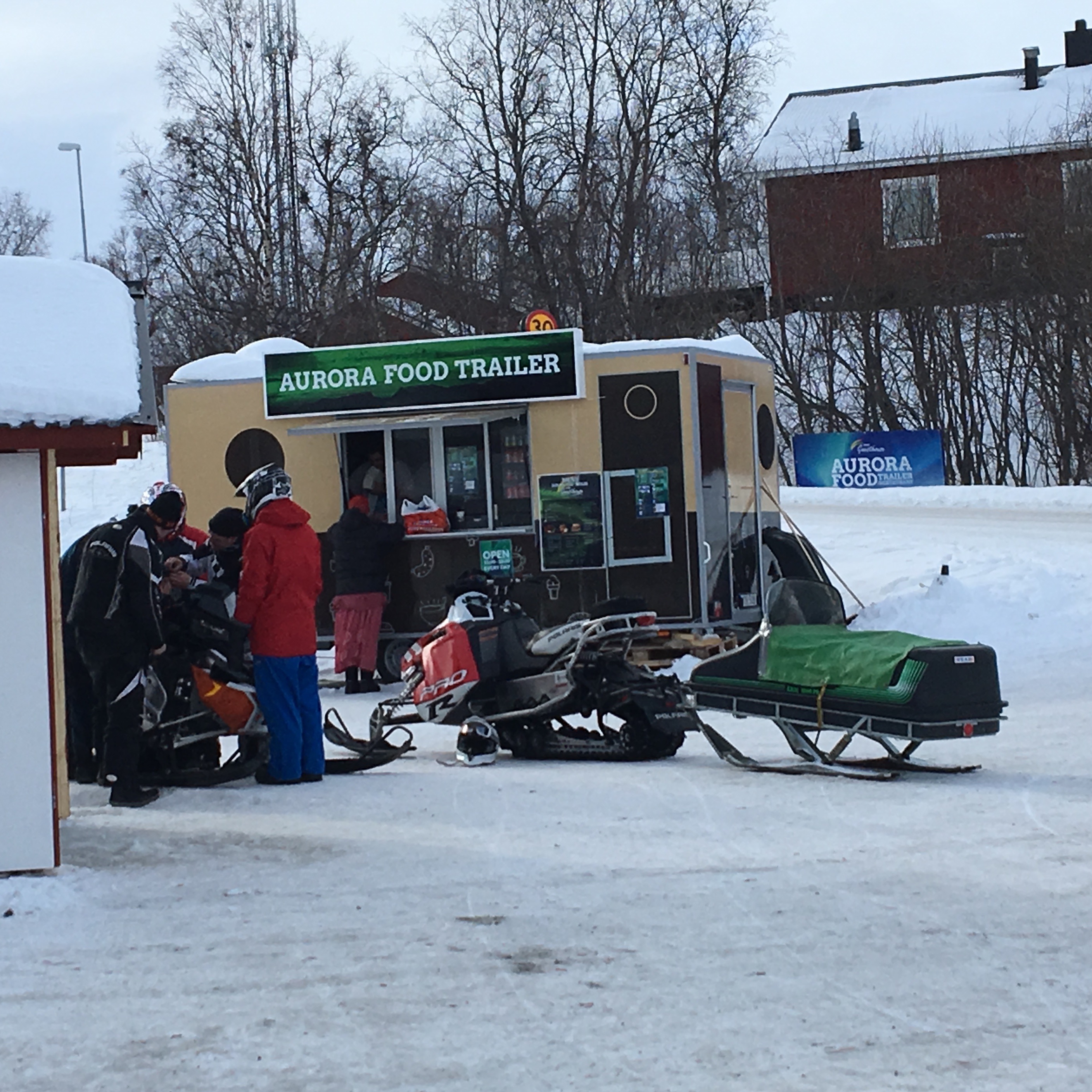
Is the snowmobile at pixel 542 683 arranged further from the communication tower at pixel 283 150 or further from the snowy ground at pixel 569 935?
the communication tower at pixel 283 150

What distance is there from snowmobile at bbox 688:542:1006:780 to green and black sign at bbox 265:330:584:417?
17.1 feet

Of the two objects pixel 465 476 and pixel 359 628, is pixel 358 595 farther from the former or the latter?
pixel 465 476

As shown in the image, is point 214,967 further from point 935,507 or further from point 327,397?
point 935,507

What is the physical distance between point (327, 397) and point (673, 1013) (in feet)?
35.6

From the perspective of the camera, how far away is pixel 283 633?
918cm

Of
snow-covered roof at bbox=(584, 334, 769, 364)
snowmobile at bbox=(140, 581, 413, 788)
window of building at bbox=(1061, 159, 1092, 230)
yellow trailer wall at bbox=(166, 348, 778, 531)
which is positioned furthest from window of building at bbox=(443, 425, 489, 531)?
window of building at bbox=(1061, 159, 1092, 230)

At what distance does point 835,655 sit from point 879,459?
57.0 ft

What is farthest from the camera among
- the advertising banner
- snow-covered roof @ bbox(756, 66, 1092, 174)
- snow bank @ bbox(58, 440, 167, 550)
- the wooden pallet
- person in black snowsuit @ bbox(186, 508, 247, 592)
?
snow-covered roof @ bbox(756, 66, 1092, 174)

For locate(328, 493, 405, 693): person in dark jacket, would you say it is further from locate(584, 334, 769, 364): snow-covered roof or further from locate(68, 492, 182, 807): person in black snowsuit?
locate(68, 492, 182, 807): person in black snowsuit

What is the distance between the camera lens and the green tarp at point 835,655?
8.65 metres

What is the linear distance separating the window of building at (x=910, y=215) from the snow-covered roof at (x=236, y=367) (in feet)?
67.4

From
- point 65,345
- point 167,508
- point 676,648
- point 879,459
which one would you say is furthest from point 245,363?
point 879,459

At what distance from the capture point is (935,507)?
23.4 metres

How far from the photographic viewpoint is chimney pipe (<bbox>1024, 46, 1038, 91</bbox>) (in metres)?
44.5
